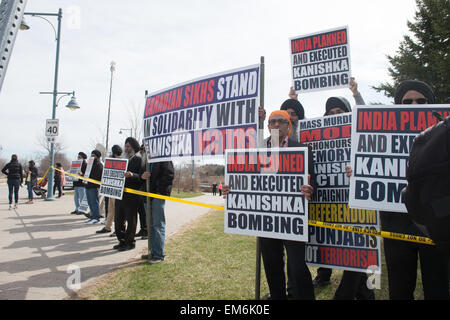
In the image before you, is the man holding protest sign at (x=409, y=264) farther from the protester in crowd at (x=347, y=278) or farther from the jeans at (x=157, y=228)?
the jeans at (x=157, y=228)

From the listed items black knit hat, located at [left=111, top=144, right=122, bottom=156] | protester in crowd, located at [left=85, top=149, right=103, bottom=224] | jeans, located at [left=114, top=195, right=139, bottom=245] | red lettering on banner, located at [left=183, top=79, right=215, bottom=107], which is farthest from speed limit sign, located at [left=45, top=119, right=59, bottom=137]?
red lettering on banner, located at [left=183, top=79, right=215, bottom=107]

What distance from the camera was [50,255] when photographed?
18.2 ft

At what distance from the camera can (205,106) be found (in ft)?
13.0

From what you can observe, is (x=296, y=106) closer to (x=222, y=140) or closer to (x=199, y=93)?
(x=222, y=140)

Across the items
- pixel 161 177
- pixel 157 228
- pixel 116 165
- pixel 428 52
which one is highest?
pixel 428 52

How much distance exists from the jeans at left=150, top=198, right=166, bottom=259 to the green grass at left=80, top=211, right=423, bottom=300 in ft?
0.78

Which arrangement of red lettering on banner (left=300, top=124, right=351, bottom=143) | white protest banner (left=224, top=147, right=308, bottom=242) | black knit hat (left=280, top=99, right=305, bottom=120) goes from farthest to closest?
black knit hat (left=280, top=99, right=305, bottom=120)
red lettering on banner (left=300, top=124, right=351, bottom=143)
white protest banner (left=224, top=147, right=308, bottom=242)

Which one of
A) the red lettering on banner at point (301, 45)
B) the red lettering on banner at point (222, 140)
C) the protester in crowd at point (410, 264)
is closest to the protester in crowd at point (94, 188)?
the red lettering on banner at point (222, 140)

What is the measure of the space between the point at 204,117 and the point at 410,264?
2741 millimetres

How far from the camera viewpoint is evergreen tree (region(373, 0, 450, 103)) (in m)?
9.73

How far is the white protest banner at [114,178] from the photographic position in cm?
568

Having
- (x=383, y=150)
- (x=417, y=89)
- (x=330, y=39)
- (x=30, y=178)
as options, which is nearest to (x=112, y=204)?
→ (x=330, y=39)

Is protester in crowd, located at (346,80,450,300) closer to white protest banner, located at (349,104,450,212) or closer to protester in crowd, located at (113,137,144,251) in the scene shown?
white protest banner, located at (349,104,450,212)

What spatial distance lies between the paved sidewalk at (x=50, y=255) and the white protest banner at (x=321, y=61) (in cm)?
422
